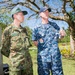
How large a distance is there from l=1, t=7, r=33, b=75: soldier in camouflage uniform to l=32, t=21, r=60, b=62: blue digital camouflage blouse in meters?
0.30

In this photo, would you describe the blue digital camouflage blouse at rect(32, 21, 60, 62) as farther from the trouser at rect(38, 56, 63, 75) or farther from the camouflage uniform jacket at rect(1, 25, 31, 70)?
the camouflage uniform jacket at rect(1, 25, 31, 70)

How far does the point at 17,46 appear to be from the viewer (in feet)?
13.6

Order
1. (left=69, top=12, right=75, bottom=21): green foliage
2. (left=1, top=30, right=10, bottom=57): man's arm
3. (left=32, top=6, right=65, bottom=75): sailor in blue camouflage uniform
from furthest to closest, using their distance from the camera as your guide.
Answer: (left=69, top=12, right=75, bottom=21): green foliage, (left=32, top=6, right=65, bottom=75): sailor in blue camouflage uniform, (left=1, top=30, right=10, bottom=57): man's arm

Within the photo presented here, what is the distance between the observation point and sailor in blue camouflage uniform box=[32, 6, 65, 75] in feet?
14.5

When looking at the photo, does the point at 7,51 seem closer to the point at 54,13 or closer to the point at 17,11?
the point at 17,11

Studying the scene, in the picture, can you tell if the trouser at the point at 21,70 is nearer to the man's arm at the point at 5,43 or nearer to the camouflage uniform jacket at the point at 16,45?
the camouflage uniform jacket at the point at 16,45

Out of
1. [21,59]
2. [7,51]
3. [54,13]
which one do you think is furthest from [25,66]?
[54,13]

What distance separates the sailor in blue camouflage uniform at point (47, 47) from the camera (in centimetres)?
442

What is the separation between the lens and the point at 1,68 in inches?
214

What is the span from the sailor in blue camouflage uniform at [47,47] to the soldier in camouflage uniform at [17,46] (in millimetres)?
298

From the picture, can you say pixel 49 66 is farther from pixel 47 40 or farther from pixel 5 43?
pixel 5 43

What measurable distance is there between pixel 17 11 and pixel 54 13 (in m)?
13.0

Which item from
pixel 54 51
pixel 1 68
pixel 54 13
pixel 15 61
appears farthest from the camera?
pixel 54 13

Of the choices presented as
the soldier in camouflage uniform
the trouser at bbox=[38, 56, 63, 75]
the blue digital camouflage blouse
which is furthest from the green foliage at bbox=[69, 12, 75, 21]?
the soldier in camouflage uniform
